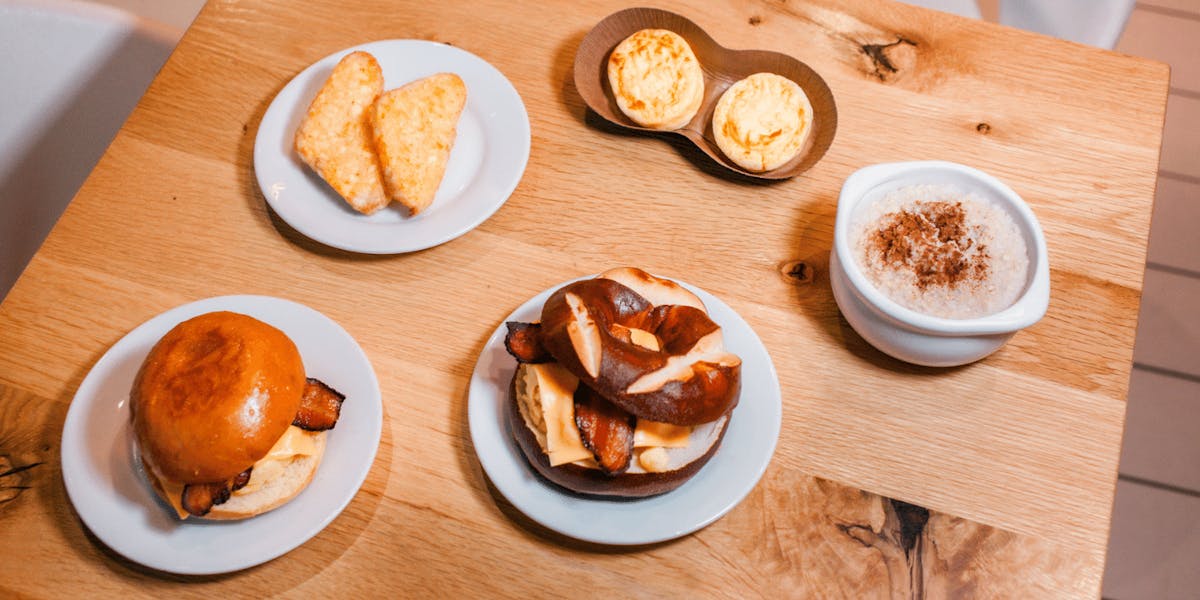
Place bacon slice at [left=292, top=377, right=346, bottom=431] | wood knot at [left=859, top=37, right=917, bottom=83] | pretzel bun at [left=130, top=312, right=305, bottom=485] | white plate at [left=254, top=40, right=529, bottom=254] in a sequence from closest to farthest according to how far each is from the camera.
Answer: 1. pretzel bun at [left=130, top=312, right=305, bottom=485]
2. bacon slice at [left=292, top=377, right=346, bottom=431]
3. white plate at [left=254, top=40, right=529, bottom=254]
4. wood knot at [left=859, top=37, right=917, bottom=83]

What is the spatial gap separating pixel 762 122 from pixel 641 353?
524 millimetres

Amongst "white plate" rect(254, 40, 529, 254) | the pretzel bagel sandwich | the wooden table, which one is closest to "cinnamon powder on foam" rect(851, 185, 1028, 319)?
the wooden table

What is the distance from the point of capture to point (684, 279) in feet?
4.48

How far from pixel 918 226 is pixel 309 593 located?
0.93m

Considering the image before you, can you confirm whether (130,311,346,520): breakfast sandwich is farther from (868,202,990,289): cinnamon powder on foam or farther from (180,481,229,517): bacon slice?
(868,202,990,289): cinnamon powder on foam

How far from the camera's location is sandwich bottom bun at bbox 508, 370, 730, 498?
107cm

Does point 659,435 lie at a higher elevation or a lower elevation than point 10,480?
higher

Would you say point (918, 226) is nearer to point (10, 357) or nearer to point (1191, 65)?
point (10, 357)

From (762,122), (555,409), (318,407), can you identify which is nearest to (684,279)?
(762,122)

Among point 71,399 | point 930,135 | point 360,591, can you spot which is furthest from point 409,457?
point 930,135

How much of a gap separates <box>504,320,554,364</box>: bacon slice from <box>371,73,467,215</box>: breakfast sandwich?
342 mm

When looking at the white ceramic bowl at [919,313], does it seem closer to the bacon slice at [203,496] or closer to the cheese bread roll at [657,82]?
the cheese bread roll at [657,82]

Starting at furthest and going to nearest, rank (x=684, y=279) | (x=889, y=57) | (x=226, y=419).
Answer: (x=889, y=57) < (x=684, y=279) < (x=226, y=419)

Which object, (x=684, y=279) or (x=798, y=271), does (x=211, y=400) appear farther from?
(x=798, y=271)
